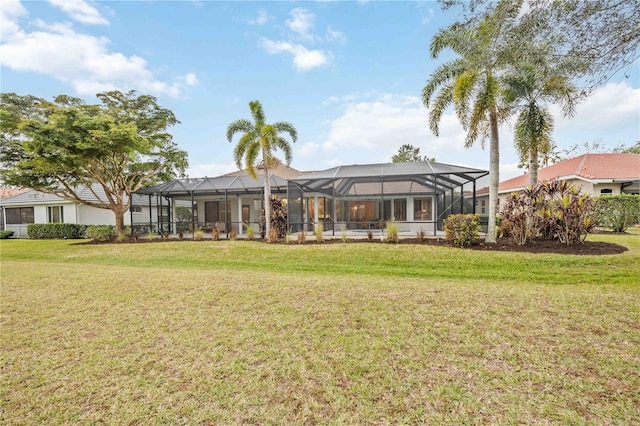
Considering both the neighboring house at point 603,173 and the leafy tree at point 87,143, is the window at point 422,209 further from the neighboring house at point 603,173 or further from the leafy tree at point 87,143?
the leafy tree at point 87,143

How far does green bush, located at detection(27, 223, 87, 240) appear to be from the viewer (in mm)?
19438

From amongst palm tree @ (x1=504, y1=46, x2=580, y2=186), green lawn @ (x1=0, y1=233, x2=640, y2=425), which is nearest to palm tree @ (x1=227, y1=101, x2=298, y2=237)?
green lawn @ (x1=0, y1=233, x2=640, y2=425)

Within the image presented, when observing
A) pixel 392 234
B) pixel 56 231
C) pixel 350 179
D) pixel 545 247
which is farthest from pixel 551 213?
pixel 56 231

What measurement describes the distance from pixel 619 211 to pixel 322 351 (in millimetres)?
18043

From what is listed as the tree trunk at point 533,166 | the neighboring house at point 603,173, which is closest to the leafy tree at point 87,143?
the tree trunk at point 533,166

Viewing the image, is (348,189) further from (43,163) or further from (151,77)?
(43,163)

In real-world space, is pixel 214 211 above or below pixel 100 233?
above

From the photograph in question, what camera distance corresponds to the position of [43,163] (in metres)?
13.0

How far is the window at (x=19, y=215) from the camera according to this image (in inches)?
877

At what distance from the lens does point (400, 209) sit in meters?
17.8

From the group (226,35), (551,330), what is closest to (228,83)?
(226,35)

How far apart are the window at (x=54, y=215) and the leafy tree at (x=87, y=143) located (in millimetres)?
5127

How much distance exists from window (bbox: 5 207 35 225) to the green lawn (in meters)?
21.0

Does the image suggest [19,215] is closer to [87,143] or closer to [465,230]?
[87,143]
